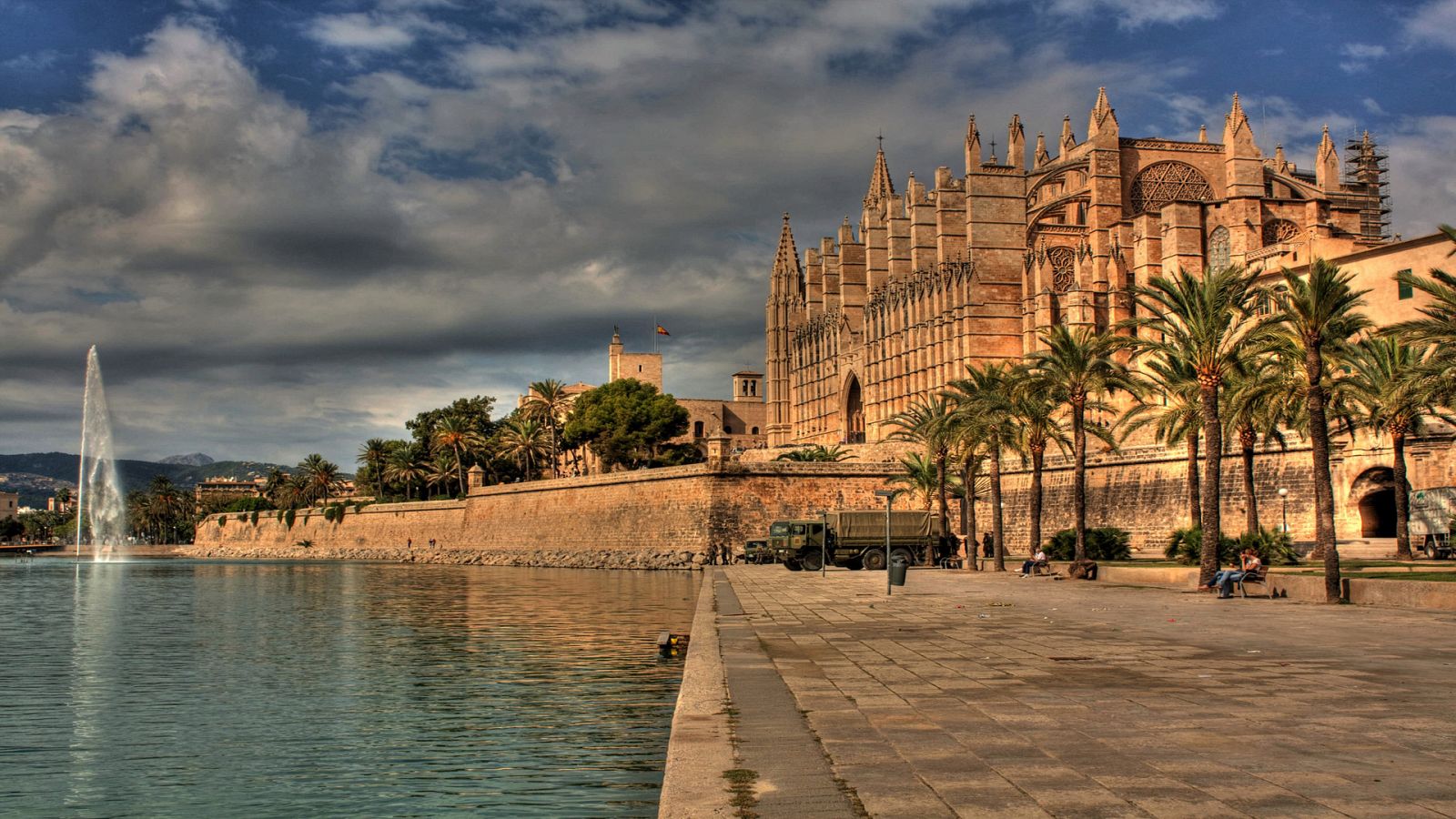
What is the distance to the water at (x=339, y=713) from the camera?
28.8 feet

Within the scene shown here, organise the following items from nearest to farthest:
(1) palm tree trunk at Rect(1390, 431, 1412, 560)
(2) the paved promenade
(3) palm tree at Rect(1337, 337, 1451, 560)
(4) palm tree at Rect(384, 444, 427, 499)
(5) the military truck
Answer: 1. (2) the paved promenade
2. (1) palm tree trunk at Rect(1390, 431, 1412, 560)
3. (3) palm tree at Rect(1337, 337, 1451, 560)
4. (5) the military truck
5. (4) palm tree at Rect(384, 444, 427, 499)

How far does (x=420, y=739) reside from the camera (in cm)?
1077

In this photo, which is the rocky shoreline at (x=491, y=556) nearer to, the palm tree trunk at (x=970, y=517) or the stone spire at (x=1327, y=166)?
the palm tree trunk at (x=970, y=517)

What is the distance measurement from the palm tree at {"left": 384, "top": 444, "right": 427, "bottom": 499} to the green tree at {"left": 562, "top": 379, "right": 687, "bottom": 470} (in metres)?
13.2

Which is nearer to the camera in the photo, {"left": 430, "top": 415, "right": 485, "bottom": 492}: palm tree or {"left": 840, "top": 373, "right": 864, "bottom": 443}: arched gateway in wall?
{"left": 840, "top": 373, "right": 864, "bottom": 443}: arched gateway in wall

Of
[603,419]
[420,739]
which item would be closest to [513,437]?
[603,419]

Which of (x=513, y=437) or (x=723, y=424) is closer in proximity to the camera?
(x=513, y=437)

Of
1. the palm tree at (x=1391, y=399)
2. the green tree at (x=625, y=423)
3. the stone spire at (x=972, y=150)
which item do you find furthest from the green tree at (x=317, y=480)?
the palm tree at (x=1391, y=399)

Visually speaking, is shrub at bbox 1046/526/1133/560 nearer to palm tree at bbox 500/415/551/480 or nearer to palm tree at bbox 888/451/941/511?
Result: palm tree at bbox 888/451/941/511

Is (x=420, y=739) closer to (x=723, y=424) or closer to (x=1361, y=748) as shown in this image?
(x=1361, y=748)

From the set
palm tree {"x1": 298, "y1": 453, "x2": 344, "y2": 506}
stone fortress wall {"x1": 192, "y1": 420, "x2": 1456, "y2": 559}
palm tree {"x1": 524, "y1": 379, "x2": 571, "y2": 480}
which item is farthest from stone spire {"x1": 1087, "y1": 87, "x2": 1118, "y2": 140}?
palm tree {"x1": 298, "y1": 453, "x2": 344, "y2": 506}

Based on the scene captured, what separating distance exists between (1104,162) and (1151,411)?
1723 cm

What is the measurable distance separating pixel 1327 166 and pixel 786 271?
41.9m

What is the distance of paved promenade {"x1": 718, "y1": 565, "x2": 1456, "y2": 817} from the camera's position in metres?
5.85
